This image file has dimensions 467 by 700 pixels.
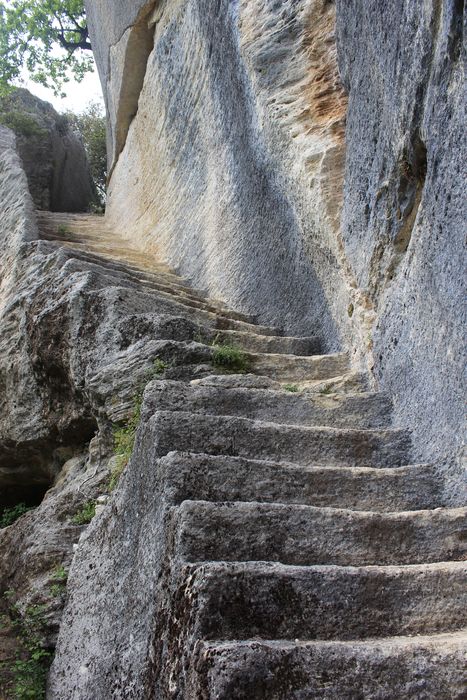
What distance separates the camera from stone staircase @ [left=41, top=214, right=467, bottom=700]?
74.4 inches

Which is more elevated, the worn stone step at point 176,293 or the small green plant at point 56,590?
the worn stone step at point 176,293

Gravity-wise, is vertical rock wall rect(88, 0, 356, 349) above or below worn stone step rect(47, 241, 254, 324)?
above

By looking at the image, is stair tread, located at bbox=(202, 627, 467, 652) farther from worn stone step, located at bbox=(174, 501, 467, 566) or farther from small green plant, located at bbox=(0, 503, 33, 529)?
small green plant, located at bbox=(0, 503, 33, 529)

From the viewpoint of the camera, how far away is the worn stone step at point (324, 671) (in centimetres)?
182

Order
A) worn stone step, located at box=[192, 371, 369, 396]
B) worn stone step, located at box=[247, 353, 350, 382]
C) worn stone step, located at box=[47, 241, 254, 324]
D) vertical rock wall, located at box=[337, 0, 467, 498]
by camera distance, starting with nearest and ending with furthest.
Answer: vertical rock wall, located at box=[337, 0, 467, 498], worn stone step, located at box=[192, 371, 369, 396], worn stone step, located at box=[247, 353, 350, 382], worn stone step, located at box=[47, 241, 254, 324]

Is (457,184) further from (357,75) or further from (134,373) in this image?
(134,373)

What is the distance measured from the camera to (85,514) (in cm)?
379

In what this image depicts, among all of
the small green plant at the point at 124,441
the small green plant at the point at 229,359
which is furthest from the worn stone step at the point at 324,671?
the small green plant at the point at 229,359

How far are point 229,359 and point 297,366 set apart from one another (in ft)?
1.53

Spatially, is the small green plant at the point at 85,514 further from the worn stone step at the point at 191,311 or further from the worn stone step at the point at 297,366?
the worn stone step at the point at 191,311

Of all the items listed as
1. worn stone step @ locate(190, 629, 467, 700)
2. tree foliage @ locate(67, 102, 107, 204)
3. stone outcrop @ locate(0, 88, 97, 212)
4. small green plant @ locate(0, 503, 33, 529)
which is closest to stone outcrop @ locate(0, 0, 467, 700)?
worn stone step @ locate(190, 629, 467, 700)

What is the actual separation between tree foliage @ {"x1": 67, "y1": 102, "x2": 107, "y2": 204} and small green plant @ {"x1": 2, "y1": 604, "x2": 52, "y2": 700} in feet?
42.5

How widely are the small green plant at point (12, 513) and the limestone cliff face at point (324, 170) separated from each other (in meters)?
2.37

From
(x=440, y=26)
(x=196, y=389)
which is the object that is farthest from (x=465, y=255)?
(x=196, y=389)
